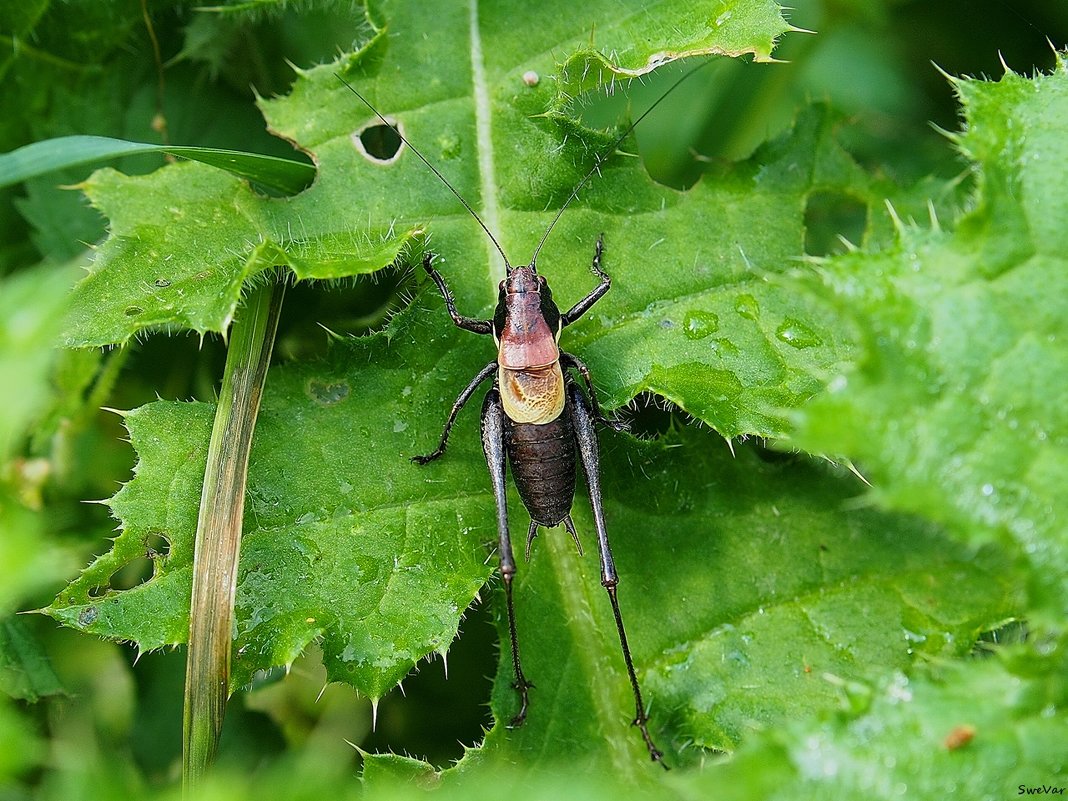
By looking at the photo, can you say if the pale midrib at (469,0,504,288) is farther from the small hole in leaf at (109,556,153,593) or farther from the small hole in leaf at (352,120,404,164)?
the small hole in leaf at (109,556,153,593)

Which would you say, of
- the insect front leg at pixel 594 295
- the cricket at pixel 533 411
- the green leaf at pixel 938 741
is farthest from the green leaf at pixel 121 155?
the green leaf at pixel 938 741

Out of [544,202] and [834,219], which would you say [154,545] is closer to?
[544,202]

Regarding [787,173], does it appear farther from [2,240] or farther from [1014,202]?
[2,240]


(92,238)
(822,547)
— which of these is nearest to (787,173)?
(822,547)

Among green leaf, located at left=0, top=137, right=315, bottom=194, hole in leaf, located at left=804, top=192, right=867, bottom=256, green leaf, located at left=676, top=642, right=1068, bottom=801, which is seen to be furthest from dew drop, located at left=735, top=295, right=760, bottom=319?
green leaf, located at left=0, top=137, right=315, bottom=194

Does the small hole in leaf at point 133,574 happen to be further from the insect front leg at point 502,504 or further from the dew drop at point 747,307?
the dew drop at point 747,307
